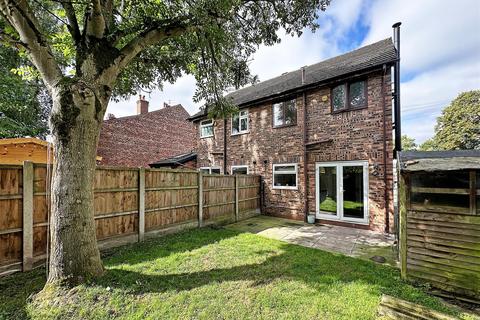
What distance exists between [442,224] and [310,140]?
5627 mm

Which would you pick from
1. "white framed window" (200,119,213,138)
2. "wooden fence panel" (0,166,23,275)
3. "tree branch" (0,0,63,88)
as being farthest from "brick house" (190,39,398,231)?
"wooden fence panel" (0,166,23,275)

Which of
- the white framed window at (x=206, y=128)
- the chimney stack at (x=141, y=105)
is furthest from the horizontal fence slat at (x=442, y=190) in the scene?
the chimney stack at (x=141, y=105)

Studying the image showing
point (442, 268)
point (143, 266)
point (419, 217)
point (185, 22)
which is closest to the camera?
point (442, 268)

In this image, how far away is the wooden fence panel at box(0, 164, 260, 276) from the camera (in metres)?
3.87

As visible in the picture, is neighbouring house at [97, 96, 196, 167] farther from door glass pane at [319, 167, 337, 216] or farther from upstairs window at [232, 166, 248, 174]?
door glass pane at [319, 167, 337, 216]

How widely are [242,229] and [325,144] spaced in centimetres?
460

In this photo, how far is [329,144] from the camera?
8.38 m

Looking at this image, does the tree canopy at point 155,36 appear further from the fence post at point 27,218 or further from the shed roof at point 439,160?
the shed roof at point 439,160

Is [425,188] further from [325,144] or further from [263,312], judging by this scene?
[325,144]

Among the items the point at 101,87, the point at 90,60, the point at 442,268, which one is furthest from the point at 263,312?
the point at 90,60

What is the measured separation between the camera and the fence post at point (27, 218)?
155 inches

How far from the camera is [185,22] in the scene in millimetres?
4551

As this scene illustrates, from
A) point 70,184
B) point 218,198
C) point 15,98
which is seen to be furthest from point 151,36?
point 15,98

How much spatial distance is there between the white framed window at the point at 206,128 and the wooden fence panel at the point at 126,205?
4.62m
